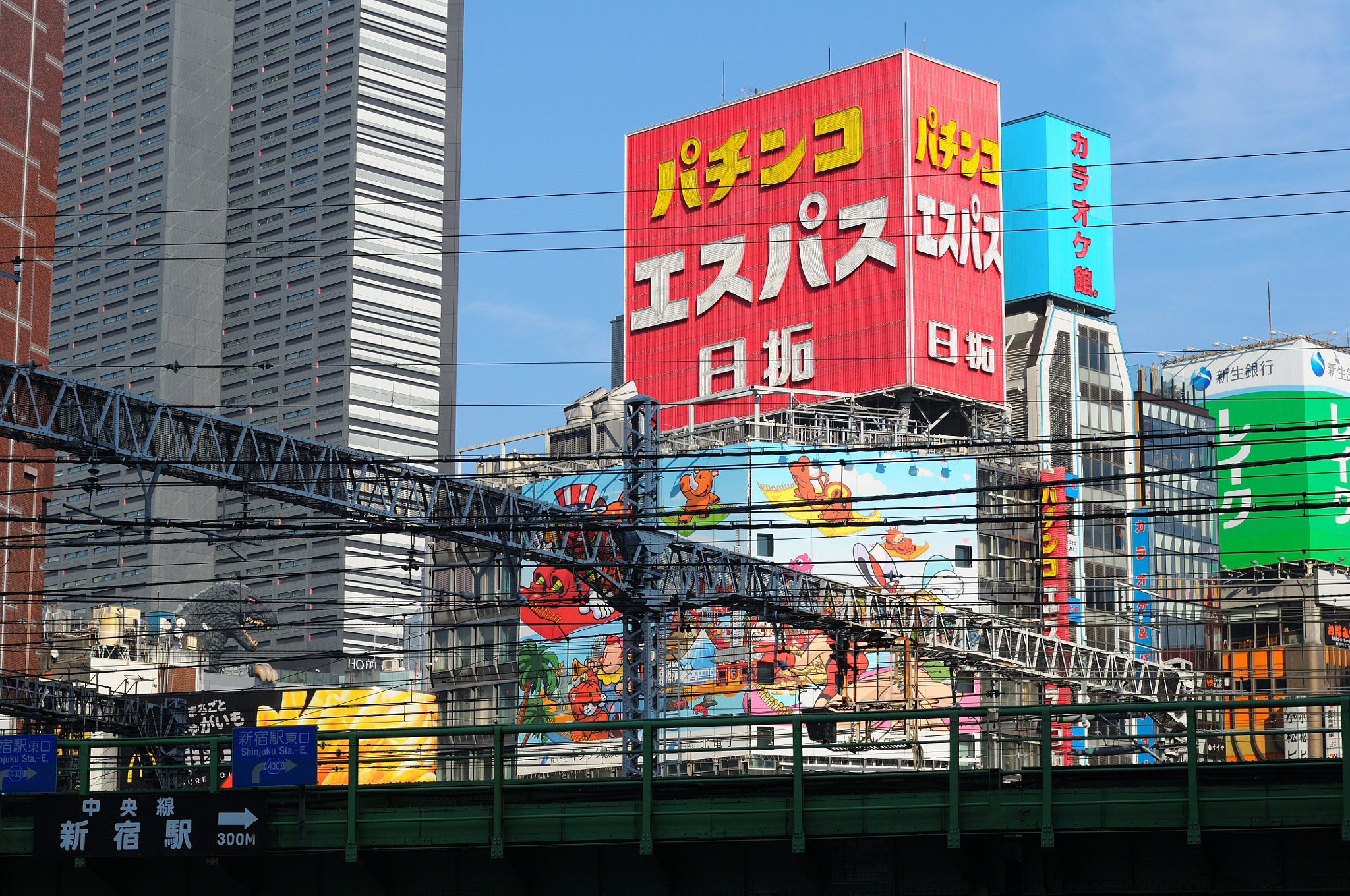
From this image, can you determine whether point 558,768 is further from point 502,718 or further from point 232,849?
point 232,849

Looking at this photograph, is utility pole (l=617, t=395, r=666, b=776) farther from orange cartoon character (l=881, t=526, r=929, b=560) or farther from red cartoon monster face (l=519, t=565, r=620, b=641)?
orange cartoon character (l=881, t=526, r=929, b=560)

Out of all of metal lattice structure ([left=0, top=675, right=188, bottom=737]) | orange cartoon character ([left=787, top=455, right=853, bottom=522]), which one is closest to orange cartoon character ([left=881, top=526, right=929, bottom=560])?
orange cartoon character ([left=787, top=455, right=853, bottom=522])

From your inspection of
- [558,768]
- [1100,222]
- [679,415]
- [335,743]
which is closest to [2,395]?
[335,743]

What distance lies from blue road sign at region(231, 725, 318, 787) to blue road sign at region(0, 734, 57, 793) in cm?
275

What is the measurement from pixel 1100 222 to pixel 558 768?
172 feet

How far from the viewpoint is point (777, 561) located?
92000 millimetres

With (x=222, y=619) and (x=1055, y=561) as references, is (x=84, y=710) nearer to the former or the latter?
(x=222, y=619)

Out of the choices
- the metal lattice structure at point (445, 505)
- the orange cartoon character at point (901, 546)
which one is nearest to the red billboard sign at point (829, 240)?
the orange cartoon character at point (901, 546)

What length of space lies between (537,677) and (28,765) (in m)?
80.9

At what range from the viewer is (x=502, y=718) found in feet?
350

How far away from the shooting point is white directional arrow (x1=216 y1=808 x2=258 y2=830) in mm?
21250

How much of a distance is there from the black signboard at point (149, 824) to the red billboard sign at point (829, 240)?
270 ft

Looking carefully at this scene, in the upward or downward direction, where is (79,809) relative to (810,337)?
downward

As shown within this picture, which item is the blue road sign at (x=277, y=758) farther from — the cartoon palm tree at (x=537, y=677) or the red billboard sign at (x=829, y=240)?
the red billboard sign at (x=829, y=240)
